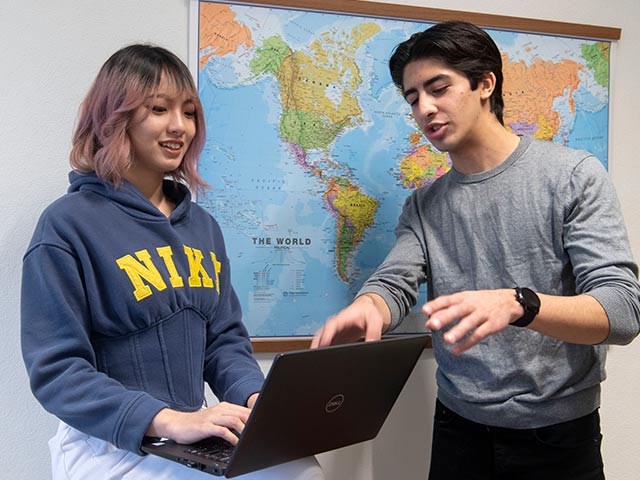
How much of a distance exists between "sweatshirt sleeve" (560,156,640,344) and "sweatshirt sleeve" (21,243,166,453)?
2.82 feet

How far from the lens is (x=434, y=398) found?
6.45ft

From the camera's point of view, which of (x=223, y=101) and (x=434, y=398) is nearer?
(x=223, y=101)

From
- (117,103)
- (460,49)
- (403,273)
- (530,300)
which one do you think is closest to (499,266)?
(403,273)

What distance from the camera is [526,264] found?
4.98 ft

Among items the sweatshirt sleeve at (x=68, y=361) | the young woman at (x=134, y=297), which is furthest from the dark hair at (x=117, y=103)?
the sweatshirt sleeve at (x=68, y=361)

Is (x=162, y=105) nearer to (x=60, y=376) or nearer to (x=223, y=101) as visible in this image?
(x=223, y=101)

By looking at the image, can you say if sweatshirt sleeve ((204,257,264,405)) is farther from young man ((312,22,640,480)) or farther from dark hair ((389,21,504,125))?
dark hair ((389,21,504,125))

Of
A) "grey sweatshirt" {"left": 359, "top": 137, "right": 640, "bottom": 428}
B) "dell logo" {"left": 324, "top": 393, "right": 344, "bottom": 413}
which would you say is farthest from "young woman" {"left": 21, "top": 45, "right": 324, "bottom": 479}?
"grey sweatshirt" {"left": 359, "top": 137, "right": 640, "bottom": 428}

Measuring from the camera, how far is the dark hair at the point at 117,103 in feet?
4.32

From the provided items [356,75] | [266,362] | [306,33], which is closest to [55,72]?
[306,33]

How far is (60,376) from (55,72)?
846 mm

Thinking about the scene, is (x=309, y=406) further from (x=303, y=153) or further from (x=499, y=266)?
(x=303, y=153)

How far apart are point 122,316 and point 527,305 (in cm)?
73

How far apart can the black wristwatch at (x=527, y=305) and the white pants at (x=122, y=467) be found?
1.47ft
